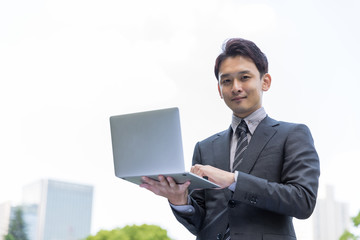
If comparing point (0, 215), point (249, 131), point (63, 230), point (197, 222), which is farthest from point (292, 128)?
point (63, 230)

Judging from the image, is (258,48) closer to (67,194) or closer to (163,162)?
(163,162)

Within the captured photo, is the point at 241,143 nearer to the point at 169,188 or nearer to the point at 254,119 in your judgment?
the point at 254,119

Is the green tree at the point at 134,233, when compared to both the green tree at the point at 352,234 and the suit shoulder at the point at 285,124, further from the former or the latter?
the suit shoulder at the point at 285,124

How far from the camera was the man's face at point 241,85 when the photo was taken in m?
2.04

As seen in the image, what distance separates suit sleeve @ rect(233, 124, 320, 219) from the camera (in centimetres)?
176

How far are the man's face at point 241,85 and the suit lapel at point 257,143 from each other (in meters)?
0.10

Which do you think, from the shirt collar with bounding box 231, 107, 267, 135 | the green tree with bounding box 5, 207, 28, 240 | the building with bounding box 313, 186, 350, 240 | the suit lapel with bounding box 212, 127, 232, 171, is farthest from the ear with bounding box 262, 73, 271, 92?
the building with bounding box 313, 186, 350, 240

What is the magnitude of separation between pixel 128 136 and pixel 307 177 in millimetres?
678

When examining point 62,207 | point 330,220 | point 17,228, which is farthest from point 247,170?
point 330,220

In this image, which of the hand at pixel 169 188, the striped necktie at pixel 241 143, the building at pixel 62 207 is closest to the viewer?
the hand at pixel 169 188

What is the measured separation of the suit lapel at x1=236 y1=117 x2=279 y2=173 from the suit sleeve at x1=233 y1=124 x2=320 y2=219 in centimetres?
2

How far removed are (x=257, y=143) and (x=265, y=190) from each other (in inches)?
9.9

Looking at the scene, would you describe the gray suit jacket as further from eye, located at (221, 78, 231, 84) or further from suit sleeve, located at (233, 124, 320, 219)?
eye, located at (221, 78, 231, 84)

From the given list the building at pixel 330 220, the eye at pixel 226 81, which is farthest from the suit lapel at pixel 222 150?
the building at pixel 330 220
